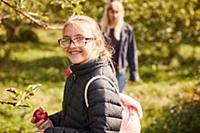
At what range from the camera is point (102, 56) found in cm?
378

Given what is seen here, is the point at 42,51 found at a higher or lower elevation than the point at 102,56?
higher

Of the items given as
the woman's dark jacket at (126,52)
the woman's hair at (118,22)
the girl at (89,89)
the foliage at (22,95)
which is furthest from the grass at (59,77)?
the girl at (89,89)

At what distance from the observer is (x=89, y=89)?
356cm

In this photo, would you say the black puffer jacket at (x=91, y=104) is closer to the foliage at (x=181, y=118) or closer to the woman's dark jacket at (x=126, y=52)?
the woman's dark jacket at (x=126, y=52)

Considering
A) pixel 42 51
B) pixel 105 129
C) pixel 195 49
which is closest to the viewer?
pixel 105 129

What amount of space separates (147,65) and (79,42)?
37.6ft

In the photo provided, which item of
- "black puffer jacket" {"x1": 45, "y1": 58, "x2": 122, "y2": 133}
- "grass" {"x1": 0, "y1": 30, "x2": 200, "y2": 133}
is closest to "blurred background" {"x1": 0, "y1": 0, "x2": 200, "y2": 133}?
"grass" {"x1": 0, "y1": 30, "x2": 200, "y2": 133}

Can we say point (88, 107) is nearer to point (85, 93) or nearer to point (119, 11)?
point (85, 93)

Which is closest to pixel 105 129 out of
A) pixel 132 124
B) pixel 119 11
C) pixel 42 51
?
pixel 132 124

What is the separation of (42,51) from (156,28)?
4623 millimetres

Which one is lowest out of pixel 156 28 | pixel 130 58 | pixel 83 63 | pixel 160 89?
pixel 83 63

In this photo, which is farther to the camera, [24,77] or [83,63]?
[24,77]

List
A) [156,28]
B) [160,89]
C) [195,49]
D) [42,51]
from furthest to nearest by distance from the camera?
[42,51] → [195,49] → [156,28] → [160,89]

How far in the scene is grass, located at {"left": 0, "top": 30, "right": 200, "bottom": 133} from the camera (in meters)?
8.85
